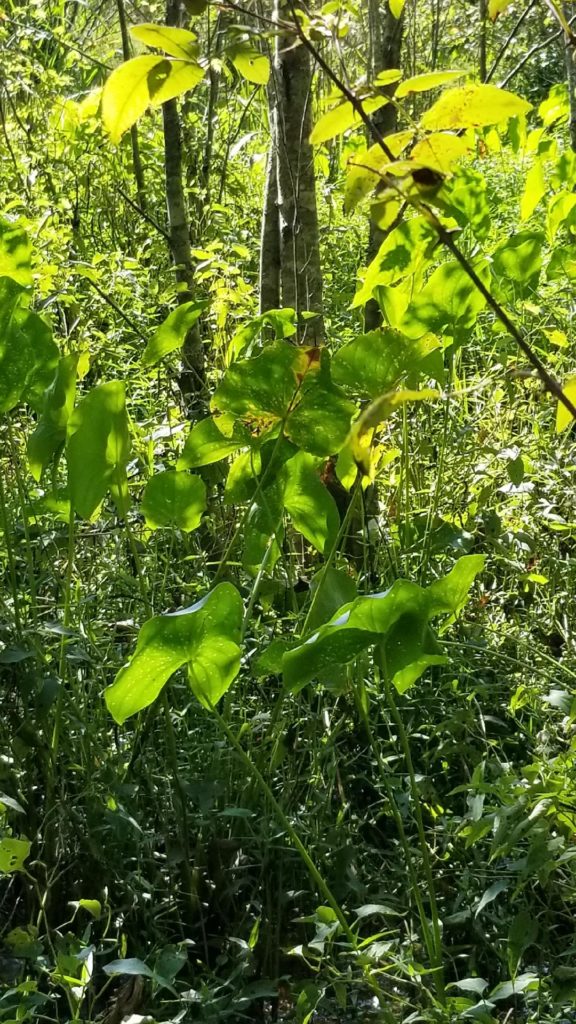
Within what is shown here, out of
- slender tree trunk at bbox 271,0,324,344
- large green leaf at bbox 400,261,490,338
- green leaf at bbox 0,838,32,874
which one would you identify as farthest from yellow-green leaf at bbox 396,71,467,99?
slender tree trunk at bbox 271,0,324,344

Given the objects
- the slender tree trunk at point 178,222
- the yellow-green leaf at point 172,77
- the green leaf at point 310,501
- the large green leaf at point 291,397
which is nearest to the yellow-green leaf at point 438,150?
the yellow-green leaf at point 172,77

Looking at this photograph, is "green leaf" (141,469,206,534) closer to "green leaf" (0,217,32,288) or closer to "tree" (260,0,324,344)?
"green leaf" (0,217,32,288)

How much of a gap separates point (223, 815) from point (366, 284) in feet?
2.04

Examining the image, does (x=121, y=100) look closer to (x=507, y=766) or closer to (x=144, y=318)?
(x=507, y=766)

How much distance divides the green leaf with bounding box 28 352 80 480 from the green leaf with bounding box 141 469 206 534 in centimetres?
11

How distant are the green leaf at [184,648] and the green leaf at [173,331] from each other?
507mm

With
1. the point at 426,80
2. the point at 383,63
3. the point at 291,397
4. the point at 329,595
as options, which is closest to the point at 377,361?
the point at 291,397

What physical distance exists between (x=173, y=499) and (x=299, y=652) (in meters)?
0.45

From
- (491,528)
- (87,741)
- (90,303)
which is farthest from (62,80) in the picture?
(87,741)

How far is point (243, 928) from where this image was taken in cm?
117

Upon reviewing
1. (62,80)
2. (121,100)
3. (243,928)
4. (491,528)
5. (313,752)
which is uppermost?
(62,80)

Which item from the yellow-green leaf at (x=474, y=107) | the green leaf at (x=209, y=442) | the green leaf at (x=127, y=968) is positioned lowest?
the green leaf at (x=127, y=968)

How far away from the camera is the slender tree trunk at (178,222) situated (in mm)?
2070

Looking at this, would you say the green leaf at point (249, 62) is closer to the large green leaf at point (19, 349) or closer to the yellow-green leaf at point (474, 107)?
the yellow-green leaf at point (474, 107)
